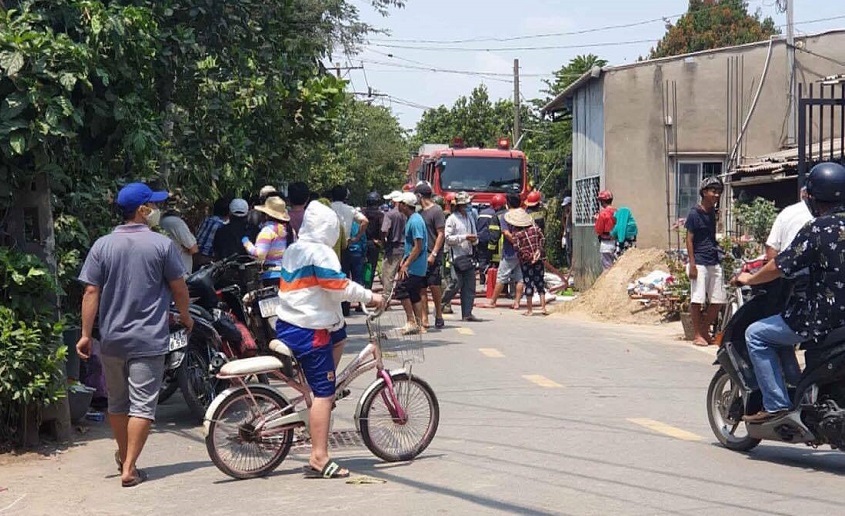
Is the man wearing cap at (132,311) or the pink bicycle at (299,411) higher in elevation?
the man wearing cap at (132,311)

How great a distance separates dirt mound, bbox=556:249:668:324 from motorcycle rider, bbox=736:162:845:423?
10348 millimetres

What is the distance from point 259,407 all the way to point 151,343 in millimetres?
792

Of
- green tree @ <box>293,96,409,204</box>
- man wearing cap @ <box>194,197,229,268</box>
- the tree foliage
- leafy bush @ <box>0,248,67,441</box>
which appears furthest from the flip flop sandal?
the tree foliage

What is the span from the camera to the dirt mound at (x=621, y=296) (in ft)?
59.9

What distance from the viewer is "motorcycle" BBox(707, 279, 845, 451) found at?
23.3 ft

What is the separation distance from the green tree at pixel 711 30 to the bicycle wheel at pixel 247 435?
5159 centimetres

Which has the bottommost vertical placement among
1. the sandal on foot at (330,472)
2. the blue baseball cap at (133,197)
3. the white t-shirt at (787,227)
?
the sandal on foot at (330,472)

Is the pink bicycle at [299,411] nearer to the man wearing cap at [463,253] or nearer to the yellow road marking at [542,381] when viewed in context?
the yellow road marking at [542,381]

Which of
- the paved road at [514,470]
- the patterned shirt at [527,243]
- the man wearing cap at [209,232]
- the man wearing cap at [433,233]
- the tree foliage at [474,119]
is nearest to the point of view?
the paved road at [514,470]

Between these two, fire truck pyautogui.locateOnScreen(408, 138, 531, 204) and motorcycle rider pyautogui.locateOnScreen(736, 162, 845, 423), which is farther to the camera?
fire truck pyautogui.locateOnScreen(408, 138, 531, 204)

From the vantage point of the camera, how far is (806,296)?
23.9 ft

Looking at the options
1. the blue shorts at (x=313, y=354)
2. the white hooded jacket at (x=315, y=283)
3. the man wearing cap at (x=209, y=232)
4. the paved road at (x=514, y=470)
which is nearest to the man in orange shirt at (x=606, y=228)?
the man wearing cap at (x=209, y=232)

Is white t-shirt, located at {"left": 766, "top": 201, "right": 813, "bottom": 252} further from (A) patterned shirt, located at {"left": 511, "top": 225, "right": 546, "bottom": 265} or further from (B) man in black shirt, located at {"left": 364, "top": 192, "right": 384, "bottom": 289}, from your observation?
(B) man in black shirt, located at {"left": 364, "top": 192, "right": 384, "bottom": 289}

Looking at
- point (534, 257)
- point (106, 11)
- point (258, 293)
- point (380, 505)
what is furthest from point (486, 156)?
point (380, 505)
